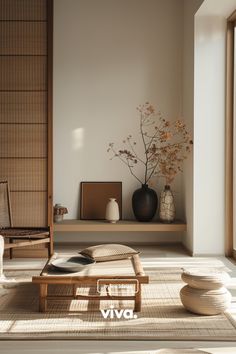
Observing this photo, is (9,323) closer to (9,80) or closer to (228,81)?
(9,80)

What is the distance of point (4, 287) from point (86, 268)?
0.91 m

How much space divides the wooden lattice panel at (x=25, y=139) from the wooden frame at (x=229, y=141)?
186cm

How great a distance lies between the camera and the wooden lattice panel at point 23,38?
525 centimetres

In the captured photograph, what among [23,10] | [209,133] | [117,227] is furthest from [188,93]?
[23,10]

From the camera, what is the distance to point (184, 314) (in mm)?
3186

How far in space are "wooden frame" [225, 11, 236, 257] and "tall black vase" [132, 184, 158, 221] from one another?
86 centimetres

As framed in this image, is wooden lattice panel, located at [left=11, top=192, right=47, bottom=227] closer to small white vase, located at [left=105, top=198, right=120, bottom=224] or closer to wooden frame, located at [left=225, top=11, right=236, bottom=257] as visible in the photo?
small white vase, located at [left=105, top=198, right=120, bottom=224]

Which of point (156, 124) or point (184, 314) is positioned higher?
point (156, 124)

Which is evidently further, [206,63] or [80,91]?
[80,91]

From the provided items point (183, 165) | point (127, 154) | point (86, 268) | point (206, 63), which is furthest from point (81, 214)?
point (86, 268)

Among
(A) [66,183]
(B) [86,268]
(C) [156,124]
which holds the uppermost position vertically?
(C) [156,124]

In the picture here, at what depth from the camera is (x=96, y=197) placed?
19.8 ft

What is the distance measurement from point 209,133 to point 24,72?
1.98 m

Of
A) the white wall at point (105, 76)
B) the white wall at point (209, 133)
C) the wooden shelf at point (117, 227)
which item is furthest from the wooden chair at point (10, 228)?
the white wall at point (209, 133)
